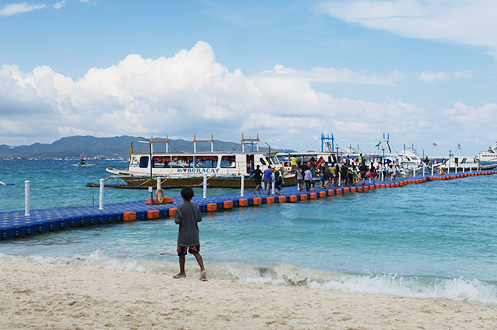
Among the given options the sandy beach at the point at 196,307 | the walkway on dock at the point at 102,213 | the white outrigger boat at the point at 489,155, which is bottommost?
the sandy beach at the point at 196,307

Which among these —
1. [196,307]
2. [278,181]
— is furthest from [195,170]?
[196,307]

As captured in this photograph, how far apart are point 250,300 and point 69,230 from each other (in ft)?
32.0

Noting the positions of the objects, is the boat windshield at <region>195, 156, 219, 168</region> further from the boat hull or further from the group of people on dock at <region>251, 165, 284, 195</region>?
the group of people on dock at <region>251, 165, 284, 195</region>

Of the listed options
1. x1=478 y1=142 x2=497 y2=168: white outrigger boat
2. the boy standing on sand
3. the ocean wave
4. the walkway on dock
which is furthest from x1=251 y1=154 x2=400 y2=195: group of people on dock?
x1=478 y1=142 x2=497 y2=168: white outrigger boat

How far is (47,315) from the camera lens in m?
5.82

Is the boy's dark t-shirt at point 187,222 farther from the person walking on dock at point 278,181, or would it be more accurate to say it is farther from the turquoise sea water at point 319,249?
the person walking on dock at point 278,181

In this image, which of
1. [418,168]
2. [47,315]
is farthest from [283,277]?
[418,168]

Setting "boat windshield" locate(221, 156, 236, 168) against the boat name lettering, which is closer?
"boat windshield" locate(221, 156, 236, 168)

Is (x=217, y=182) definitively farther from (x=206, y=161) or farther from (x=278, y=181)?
(x=278, y=181)

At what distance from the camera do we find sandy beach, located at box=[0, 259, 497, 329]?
576 centimetres

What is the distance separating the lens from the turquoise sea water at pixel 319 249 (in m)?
9.02

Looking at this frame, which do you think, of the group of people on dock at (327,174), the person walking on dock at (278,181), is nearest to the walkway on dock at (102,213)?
the person walking on dock at (278,181)

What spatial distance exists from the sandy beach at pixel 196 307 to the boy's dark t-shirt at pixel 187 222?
2.81ft

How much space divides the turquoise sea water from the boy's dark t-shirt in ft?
5.87
